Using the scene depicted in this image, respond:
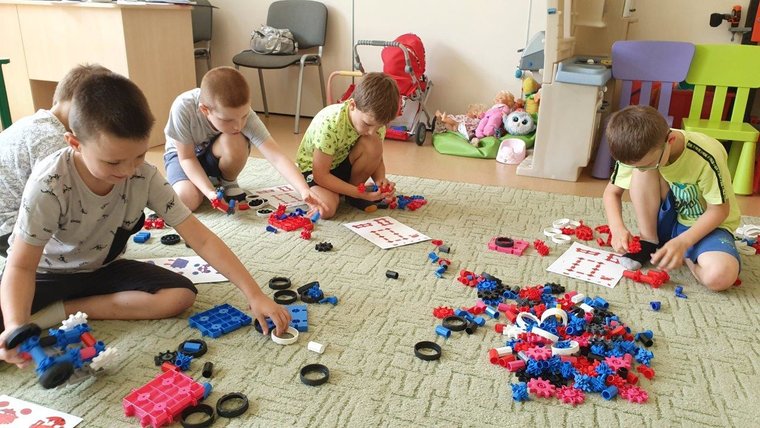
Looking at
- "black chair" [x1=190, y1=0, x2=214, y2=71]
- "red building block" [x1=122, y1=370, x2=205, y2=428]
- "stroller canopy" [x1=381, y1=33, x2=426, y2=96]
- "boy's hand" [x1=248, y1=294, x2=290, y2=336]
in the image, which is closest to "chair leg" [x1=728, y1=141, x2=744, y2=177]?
"stroller canopy" [x1=381, y1=33, x2=426, y2=96]

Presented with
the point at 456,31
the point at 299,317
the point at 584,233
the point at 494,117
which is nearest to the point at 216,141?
the point at 299,317

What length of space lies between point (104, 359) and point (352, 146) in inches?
52.3

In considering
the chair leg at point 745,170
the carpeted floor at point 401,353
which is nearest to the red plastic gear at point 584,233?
the carpeted floor at point 401,353

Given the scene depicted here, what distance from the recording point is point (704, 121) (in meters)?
2.94

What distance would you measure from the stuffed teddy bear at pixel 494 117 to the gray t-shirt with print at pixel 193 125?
163 centimetres

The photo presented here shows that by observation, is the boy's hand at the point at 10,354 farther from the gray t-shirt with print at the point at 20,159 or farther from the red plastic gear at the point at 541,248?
the red plastic gear at the point at 541,248

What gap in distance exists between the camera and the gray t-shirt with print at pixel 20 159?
5.00 ft

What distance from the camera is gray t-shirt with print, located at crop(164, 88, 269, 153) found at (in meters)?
2.22

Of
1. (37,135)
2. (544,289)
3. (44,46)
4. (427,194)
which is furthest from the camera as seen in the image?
(44,46)

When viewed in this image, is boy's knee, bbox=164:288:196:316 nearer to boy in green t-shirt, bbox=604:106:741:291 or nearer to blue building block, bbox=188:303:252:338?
blue building block, bbox=188:303:252:338

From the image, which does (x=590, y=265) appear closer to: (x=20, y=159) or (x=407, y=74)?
(x=20, y=159)

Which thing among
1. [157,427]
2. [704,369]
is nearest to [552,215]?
[704,369]

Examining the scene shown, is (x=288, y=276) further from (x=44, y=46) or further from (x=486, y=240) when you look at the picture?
(x=44, y=46)

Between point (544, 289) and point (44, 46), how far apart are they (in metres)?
3.15
